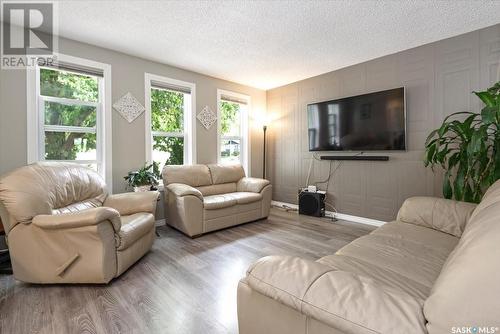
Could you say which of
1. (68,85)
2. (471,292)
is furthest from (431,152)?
(68,85)

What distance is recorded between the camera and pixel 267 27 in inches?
106

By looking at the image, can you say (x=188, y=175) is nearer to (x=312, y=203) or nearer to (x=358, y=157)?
(x=312, y=203)

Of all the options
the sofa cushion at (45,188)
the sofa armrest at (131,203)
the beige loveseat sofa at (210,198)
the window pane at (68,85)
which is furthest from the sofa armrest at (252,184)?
the window pane at (68,85)

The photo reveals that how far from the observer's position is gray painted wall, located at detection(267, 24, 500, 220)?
9.45 ft

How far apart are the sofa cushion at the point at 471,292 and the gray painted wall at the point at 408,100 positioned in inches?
121

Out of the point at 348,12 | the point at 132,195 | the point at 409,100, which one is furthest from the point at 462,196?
the point at 132,195

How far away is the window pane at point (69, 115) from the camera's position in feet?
9.48

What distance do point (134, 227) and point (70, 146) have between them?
165cm

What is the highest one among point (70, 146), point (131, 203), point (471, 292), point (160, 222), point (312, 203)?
point (70, 146)

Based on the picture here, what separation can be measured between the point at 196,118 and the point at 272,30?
6.44 ft

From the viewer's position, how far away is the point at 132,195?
2.78m

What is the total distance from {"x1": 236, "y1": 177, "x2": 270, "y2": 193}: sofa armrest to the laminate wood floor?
111 centimetres

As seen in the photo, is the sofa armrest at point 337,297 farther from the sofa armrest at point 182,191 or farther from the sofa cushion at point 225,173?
the sofa cushion at point 225,173

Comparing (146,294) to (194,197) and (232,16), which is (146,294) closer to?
(194,197)
